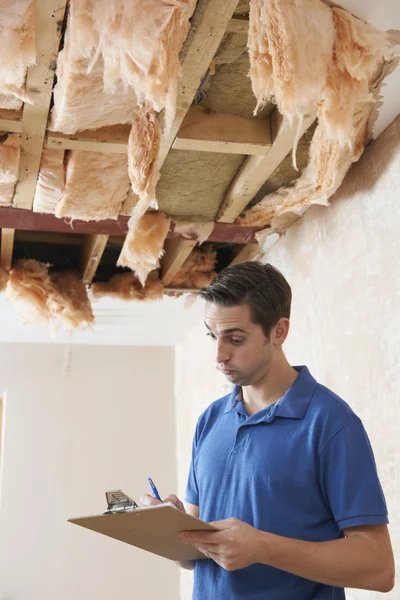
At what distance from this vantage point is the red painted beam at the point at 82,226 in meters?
2.63

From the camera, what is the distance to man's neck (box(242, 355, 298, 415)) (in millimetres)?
1473

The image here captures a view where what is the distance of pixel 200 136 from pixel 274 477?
3.92 feet

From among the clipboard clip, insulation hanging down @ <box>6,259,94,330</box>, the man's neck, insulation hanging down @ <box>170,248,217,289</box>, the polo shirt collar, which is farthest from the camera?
insulation hanging down @ <box>170,248,217,289</box>

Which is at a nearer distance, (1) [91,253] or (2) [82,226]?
(2) [82,226]

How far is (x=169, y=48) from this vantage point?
1.56 m

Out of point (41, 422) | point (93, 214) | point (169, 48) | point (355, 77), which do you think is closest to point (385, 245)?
point (355, 77)

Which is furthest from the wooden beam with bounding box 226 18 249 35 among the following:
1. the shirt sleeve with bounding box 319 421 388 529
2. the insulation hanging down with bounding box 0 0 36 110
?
the shirt sleeve with bounding box 319 421 388 529

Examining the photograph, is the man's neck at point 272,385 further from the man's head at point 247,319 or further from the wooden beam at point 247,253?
the wooden beam at point 247,253

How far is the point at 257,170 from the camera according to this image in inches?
93.0

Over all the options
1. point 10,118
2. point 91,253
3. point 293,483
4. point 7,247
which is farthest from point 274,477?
point 7,247

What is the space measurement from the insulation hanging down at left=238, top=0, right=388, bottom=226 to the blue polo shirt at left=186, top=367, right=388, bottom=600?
78 centimetres

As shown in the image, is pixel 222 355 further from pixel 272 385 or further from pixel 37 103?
pixel 37 103

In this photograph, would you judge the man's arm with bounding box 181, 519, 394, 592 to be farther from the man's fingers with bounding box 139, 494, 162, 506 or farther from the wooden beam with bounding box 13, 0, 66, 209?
the wooden beam with bounding box 13, 0, 66, 209

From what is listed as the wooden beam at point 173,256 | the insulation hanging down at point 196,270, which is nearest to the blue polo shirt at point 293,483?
the wooden beam at point 173,256
